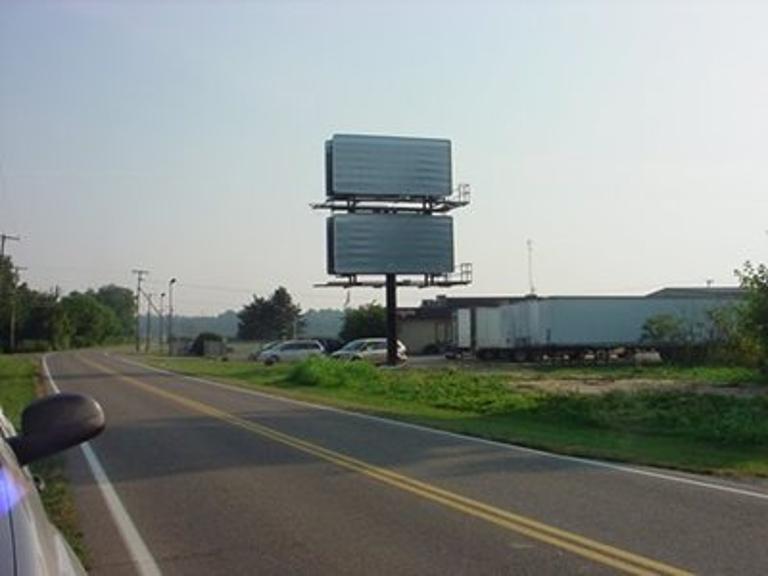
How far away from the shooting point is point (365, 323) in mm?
90438

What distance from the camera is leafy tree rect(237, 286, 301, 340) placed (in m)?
148

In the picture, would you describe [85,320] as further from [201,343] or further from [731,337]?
[731,337]

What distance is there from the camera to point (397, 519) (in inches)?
406

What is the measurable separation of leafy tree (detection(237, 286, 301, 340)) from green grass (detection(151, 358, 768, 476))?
110m

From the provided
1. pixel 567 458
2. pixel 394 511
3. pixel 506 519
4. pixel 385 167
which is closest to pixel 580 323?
pixel 385 167

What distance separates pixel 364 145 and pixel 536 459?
47342mm

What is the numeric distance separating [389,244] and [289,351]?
11.6 m

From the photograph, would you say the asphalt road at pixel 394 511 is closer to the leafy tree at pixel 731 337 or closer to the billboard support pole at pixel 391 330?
the leafy tree at pixel 731 337

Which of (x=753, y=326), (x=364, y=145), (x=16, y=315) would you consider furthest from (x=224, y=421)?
(x=16, y=315)

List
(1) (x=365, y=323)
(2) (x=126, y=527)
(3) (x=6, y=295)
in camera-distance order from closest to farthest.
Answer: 1. (2) (x=126, y=527)
2. (1) (x=365, y=323)
3. (3) (x=6, y=295)

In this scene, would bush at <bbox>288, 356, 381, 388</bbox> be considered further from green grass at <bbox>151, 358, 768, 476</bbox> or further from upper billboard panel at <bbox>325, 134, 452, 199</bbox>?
upper billboard panel at <bbox>325, 134, 452, 199</bbox>

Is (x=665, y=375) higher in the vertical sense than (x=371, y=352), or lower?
lower

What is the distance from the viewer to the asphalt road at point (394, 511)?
8.47 metres

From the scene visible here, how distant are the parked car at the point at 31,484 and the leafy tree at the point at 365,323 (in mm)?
84102
